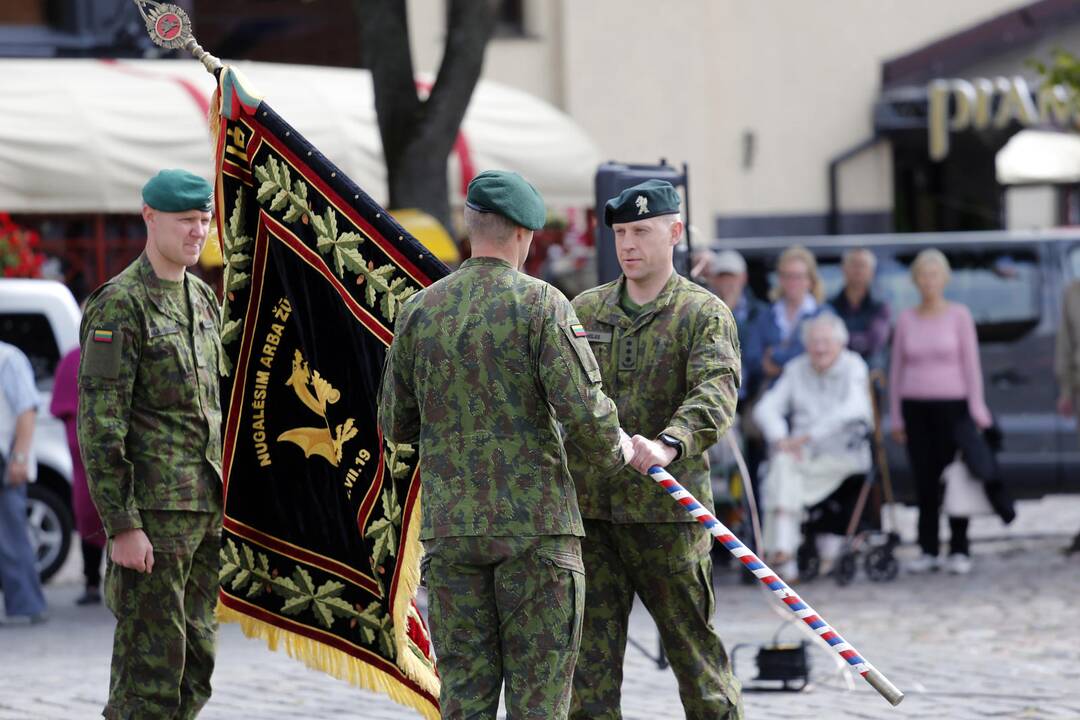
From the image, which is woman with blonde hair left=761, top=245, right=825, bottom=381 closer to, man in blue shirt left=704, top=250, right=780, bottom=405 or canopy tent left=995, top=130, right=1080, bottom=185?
man in blue shirt left=704, top=250, right=780, bottom=405

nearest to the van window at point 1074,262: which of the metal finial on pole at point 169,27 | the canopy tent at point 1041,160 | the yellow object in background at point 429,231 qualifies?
the yellow object in background at point 429,231

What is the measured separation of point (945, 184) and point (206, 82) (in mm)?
10746

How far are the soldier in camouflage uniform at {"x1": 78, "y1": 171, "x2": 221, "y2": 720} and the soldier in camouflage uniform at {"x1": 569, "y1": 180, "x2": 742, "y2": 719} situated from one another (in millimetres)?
1222

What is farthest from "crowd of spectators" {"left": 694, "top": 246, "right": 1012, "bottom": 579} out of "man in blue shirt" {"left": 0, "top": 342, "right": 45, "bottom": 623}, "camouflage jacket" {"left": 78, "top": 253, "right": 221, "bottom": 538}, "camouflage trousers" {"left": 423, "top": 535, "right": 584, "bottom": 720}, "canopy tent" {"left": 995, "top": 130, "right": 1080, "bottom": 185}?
"canopy tent" {"left": 995, "top": 130, "right": 1080, "bottom": 185}

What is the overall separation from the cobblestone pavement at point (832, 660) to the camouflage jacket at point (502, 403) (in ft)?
8.89

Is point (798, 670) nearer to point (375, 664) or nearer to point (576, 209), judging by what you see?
point (375, 664)

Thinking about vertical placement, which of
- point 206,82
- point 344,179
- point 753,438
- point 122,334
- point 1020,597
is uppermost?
point 206,82

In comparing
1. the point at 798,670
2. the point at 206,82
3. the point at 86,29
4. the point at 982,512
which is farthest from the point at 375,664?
the point at 86,29

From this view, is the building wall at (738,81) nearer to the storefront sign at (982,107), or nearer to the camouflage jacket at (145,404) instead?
Result: the storefront sign at (982,107)

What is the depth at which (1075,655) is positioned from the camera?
9.16m

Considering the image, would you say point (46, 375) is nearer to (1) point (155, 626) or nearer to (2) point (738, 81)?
(1) point (155, 626)

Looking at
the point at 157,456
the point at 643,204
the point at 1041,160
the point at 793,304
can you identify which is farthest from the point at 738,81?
the point at 157,456

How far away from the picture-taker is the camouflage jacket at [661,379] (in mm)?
6090

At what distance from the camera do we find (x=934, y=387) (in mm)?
12305
